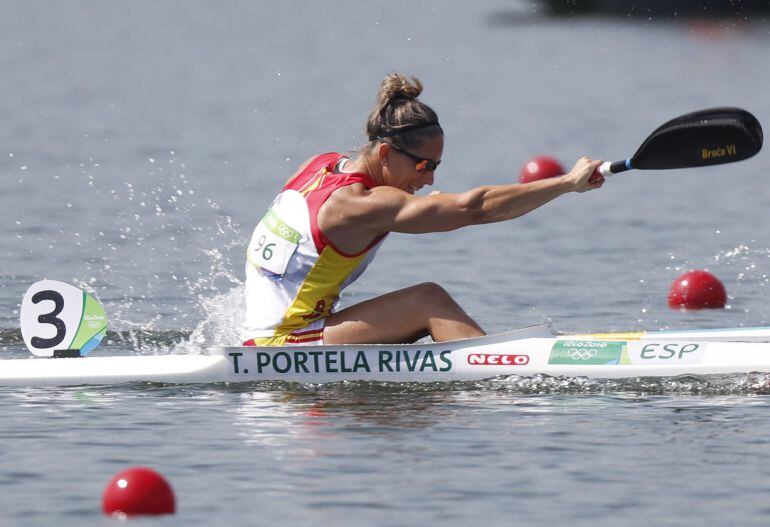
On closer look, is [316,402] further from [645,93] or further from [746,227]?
[645,93]

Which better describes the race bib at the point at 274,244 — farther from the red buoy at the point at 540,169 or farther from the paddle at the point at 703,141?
the red buoy at the point at 540,169

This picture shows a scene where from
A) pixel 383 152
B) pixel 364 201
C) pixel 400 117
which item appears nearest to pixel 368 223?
pixel 364 201

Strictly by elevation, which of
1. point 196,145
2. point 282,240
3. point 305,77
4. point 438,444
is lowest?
point 438,444

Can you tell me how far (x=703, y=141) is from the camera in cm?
912

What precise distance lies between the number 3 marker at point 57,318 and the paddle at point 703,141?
Result: 10.2 feet

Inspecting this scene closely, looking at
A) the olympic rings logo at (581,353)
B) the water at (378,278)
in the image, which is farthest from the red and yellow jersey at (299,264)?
the olympic rings logo at (581,353)

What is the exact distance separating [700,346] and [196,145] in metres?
13.3

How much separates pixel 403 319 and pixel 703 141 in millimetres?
1909

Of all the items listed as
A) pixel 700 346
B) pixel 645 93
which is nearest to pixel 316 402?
pixel 700 346

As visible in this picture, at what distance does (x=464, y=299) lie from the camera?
12.6 metres

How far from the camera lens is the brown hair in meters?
8.63

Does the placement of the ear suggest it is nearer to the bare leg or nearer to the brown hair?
the brown hair

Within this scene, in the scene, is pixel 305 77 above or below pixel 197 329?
above

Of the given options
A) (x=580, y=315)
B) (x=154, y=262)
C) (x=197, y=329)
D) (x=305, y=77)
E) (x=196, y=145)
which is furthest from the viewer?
(x=305, y=77)
